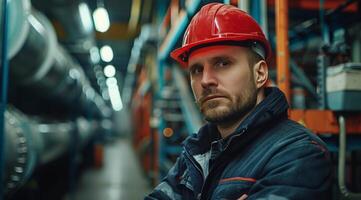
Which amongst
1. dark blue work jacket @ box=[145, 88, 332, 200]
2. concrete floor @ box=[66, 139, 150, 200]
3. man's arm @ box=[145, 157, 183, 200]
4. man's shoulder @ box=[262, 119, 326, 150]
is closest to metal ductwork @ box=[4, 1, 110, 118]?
concrete floor @ box=[66, 139, 150, 200]

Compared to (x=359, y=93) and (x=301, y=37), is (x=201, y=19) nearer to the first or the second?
(x=359, y=93)

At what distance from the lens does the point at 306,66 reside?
4.15m

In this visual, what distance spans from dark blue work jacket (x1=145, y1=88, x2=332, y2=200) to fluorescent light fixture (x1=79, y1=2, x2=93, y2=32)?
17.0 feet

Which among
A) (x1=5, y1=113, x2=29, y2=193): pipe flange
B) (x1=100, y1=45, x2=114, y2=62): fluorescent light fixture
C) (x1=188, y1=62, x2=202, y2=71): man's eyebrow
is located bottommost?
(x1=5, y1=113, x2=29, y2=193): pipe flange

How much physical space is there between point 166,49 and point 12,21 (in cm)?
186

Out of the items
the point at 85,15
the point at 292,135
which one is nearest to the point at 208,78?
the point at 292,135

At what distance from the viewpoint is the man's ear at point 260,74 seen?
162 centimetres

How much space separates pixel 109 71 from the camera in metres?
14.6

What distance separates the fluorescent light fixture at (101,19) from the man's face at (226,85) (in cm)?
560

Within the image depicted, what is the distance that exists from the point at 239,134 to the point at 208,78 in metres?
0.29

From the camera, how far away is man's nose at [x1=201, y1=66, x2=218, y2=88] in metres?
1.59

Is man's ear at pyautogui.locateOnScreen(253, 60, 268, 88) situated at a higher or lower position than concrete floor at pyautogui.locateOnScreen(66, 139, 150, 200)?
higher

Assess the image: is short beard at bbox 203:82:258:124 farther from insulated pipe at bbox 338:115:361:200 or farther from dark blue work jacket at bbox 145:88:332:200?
insulated pipe at bbox 338:115:361:200

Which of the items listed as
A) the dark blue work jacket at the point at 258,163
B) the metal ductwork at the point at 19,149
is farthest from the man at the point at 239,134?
the metal ductwork at the point at 19,149
